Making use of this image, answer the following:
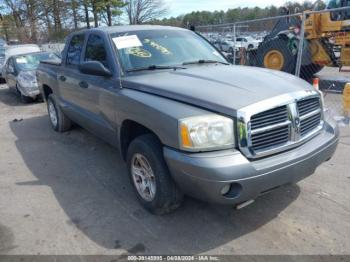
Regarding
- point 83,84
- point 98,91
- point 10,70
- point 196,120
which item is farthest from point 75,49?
point 10,70

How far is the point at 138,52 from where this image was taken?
4.00 metres

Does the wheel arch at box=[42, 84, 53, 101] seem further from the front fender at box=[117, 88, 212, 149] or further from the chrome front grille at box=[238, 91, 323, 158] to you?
the chrome front grille at box=[238, 91, 323, 158]

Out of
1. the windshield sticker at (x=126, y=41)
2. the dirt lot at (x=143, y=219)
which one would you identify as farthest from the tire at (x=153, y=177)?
the windshield sticker at (x=126, y=41)

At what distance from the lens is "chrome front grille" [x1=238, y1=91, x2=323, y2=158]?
2779 mm

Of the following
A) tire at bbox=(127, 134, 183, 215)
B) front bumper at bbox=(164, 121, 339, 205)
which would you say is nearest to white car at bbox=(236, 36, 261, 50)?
tire at bbox=(127, 134, 183, 215)

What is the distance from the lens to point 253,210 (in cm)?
351

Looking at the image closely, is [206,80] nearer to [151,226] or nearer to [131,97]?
[131,97]

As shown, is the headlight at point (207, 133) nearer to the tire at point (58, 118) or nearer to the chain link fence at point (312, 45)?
the tire at point (58, 118)

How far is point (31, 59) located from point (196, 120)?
10071mm

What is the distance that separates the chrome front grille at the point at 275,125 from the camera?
9.12ft

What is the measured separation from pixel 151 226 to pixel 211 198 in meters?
0.86

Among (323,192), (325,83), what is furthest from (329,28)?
(323,192)

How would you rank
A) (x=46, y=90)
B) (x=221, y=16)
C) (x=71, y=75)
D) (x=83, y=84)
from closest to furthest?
(x=83, y=84) < (x=71, y=75) < (x=46, y=90) < (x=221, y=16)

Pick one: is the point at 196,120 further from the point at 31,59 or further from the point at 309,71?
the point at 309,71
